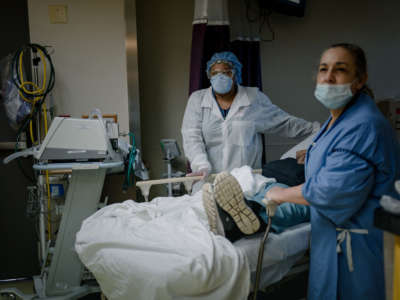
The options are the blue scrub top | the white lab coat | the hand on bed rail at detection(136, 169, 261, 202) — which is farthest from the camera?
the white lab coat

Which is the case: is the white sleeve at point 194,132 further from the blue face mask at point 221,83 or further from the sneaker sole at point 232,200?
the sneaker sole at point 232,200

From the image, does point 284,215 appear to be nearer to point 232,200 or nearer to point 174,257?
point 232,200

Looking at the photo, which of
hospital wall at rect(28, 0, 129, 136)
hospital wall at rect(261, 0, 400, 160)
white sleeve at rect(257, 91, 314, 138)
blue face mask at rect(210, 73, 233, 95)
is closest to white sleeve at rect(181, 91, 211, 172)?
blue face mask at rect(210, 73, 233, 95)

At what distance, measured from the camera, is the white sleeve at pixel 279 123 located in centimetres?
229

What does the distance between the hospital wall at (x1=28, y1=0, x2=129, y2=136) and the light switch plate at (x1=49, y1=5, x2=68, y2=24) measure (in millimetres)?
24

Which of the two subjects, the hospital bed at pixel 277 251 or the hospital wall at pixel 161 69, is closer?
the hospital bed at pixel 277 251

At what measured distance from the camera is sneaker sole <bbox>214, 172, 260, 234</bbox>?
128 cm

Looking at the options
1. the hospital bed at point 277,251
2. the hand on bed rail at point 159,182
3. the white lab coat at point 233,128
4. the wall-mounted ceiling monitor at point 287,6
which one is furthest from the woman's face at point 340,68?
the wall-mounted ceiling monitor at point 287,6

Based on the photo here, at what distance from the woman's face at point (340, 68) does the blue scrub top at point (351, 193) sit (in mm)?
76

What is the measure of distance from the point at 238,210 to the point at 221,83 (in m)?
1.08

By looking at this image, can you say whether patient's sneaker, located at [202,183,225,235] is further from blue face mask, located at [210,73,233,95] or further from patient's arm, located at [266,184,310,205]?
blue face mask, located at [210,73,233,95]

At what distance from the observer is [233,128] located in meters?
2.22

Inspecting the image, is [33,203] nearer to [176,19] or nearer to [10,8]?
[10,8]

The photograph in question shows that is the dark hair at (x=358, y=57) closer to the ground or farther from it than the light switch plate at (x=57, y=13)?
closer to the ground
